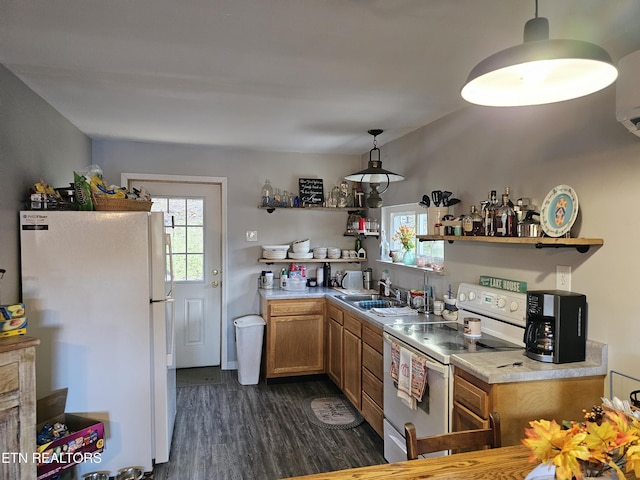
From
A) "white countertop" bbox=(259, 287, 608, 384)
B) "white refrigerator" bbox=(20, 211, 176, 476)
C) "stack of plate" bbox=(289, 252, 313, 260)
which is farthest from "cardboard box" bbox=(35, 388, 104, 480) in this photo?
"stack of plate" bbox=(289, 252, 313, 260)

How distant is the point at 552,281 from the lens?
2162mm

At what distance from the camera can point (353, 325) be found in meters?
3.38

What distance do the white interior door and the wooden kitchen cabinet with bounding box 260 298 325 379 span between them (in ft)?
2.48

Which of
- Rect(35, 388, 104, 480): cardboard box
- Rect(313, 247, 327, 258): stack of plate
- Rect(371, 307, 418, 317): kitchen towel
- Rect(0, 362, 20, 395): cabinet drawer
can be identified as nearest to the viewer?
Rect(0, 362, 20, 395): cabinet drawer

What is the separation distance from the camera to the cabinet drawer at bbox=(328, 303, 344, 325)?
146 inches

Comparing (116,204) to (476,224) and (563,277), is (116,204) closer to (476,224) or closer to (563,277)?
(476,224)

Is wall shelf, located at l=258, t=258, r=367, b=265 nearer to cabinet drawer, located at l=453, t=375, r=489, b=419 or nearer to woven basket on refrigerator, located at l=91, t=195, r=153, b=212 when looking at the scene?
woven basket on refrigerator, located at l=91, t=195, r=153, b=212

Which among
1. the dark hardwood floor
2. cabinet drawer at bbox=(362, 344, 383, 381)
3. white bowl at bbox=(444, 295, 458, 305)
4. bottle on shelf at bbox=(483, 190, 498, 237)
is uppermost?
bottle on shelf at bbox=(483, 190, 498, 237)

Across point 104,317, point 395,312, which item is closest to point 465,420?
point 395,312

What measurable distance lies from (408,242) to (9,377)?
9.54 feet

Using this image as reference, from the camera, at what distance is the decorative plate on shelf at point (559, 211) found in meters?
2.00

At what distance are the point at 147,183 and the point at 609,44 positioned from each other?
386cm

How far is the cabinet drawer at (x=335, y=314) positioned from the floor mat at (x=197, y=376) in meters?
1.30

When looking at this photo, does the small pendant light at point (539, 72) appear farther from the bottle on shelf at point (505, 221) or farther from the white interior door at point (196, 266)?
the white interior door at point (196, 266)
